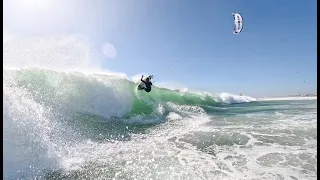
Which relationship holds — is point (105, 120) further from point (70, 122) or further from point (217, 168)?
point (217, 168)

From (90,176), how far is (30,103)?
4.32m

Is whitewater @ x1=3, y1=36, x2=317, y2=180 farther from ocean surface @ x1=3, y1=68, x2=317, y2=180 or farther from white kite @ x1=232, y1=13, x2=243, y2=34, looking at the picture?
white kite @ x1=232, y1=13, x2=243, y2=34

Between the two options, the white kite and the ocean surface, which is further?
the white kite

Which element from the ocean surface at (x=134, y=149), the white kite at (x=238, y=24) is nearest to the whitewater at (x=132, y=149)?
the ocean surface at (x=134, y=149)

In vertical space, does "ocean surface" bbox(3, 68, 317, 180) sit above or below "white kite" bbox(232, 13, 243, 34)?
below

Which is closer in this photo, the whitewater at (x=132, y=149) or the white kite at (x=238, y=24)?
the whitewater at (x=132, y=149)

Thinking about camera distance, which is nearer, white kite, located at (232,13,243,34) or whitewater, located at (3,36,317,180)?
whitewater, located at (3,36,317,180)

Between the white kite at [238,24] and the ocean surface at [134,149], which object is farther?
the white kite at [238,24]

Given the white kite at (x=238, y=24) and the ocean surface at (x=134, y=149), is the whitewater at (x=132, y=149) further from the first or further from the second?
the white kite at (x=238, y=24)

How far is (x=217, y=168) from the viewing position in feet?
19.8

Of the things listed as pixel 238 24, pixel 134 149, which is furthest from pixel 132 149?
pixel 238 24

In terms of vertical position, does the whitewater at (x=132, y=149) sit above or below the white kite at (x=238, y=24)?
below

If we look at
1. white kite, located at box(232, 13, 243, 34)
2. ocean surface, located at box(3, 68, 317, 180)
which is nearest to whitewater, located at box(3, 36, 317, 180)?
ocean surface, located at box(3, 68, 317, 180)

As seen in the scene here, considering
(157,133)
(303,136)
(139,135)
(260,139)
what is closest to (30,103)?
(139,135)
